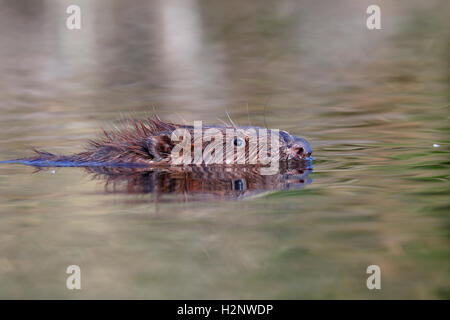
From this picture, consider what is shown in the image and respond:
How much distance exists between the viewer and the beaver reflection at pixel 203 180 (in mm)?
6453

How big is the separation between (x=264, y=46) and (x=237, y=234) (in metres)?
14.9

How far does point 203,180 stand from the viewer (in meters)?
6.91

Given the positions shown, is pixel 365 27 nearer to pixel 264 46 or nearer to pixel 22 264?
pixel 264 46

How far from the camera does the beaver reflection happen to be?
6453mm

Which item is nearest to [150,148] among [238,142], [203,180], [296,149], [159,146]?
[159,146]

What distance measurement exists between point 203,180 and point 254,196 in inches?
32.3

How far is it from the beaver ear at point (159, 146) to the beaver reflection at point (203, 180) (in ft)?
0.47

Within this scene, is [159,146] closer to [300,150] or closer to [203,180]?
[203,180]

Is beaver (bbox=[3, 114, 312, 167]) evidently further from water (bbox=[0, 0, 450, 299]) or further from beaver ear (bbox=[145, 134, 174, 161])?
water (bbox=[0, 0, 450, 299])

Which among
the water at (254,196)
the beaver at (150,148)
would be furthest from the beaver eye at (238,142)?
the water at (254,196)

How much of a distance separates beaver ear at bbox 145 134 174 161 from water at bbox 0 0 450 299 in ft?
2.28

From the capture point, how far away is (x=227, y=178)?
700 cm

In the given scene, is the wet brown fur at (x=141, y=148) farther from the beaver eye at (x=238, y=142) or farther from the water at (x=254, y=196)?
the water at (x=254, y=196)

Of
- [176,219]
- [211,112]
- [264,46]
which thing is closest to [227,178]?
[176,219]
